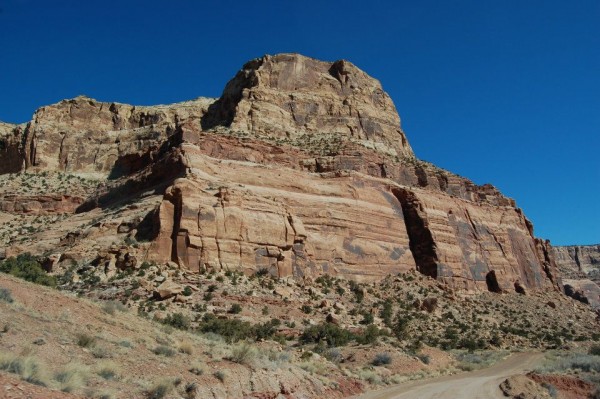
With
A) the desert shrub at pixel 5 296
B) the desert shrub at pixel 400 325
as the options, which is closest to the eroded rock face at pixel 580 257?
the desert shrub at pixel 400 325

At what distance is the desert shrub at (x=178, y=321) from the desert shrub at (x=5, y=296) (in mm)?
10643

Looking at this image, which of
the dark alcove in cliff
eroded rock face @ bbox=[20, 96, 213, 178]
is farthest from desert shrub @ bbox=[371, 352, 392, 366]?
eroded rock face @ bbox=[20, 96, 213, 178]

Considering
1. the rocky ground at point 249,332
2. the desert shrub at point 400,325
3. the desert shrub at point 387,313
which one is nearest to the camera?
the rocky ground at point 249,332

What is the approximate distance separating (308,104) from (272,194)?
27883mm

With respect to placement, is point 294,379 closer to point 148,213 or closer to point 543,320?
point 148,213

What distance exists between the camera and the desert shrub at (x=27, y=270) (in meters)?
27.9

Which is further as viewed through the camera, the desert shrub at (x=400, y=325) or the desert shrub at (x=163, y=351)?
the desert shrub at (x=400, y=325)

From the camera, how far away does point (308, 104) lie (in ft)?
229

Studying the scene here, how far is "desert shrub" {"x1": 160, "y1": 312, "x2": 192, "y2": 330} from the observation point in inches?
967

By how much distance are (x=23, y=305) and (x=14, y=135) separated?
267 ft

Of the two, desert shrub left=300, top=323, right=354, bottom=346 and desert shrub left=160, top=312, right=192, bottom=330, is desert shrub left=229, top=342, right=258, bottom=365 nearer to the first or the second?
desert shrub left=160, top=312, right=192, bottom=330

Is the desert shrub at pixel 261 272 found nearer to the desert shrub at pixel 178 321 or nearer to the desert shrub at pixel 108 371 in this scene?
the desert shrub at pixel 178 321

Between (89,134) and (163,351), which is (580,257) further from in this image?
(163,351)

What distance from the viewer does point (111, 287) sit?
1185 inches
